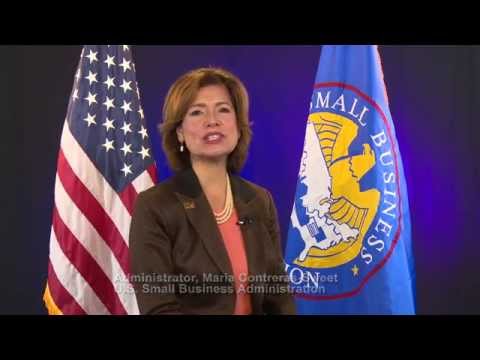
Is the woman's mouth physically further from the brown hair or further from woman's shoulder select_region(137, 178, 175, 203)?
woman's shoulder select_region(137, 178, 175, 203)

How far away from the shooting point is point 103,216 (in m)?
3.53

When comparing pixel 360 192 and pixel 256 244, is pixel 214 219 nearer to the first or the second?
pixel 256 244

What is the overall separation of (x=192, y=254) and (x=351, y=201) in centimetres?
114

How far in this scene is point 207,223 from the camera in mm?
3002

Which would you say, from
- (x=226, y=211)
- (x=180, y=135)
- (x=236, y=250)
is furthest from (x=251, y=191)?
(x=180, y=135)

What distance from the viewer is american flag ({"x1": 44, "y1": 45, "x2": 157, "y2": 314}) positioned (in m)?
3.50

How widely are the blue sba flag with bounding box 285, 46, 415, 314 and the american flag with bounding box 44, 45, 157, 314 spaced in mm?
1055

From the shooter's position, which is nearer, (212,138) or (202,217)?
(202,217)

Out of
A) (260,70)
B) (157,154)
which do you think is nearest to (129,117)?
(157,154)

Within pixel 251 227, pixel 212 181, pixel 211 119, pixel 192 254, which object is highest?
pixel 211 119

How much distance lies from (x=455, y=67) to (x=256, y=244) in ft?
6.14

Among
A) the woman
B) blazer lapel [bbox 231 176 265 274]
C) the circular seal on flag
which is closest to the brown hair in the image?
the woman

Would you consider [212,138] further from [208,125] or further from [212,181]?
[212,181]

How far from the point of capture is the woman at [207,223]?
290cm
